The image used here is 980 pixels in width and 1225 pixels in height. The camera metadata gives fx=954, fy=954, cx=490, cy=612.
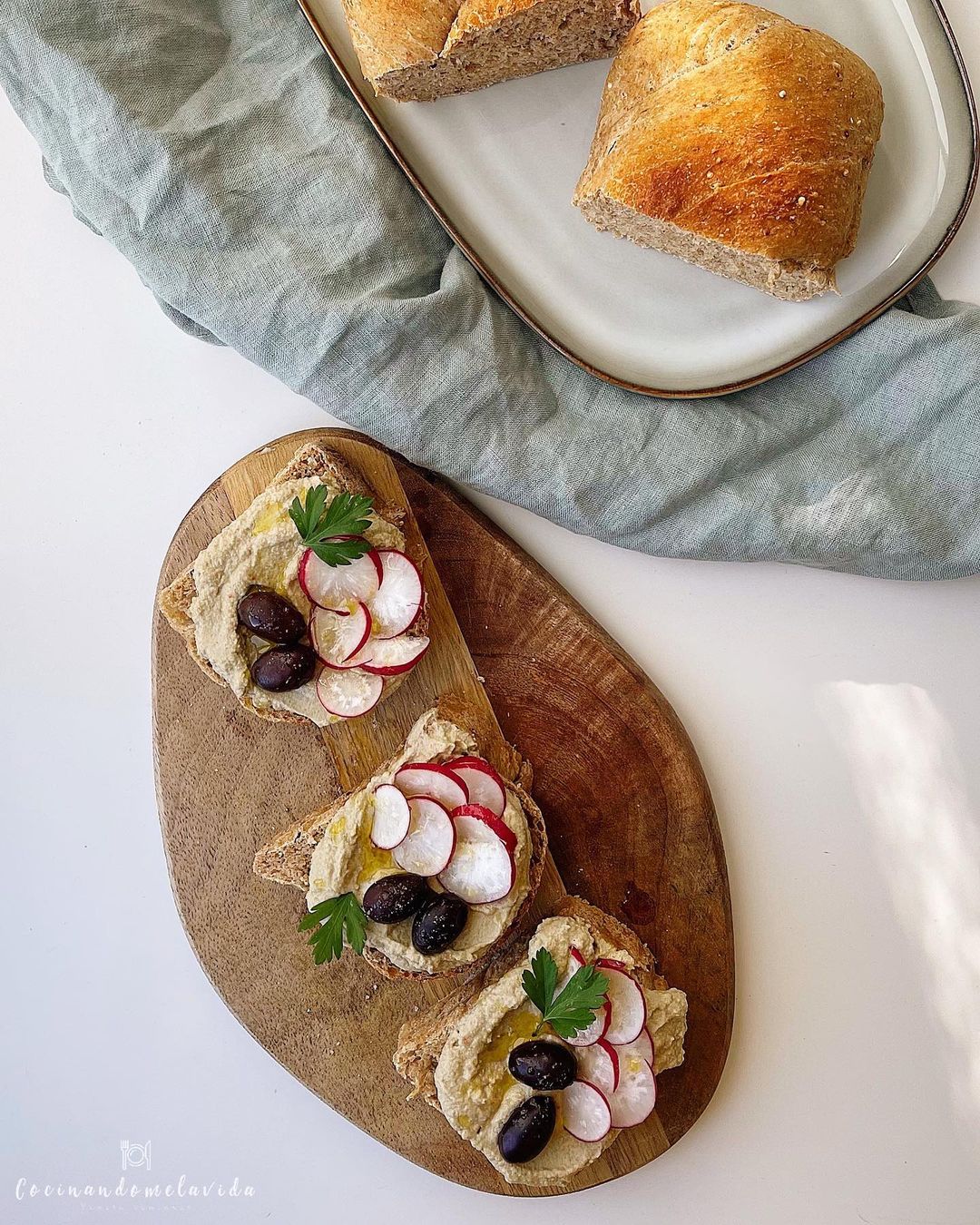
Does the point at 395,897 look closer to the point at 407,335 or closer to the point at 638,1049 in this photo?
the point at 638,1049

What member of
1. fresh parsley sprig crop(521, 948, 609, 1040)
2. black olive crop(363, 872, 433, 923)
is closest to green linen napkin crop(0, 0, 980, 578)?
black olive crop(363, 872, 433, 923)

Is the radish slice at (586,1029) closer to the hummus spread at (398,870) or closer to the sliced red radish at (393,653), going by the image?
the hummus spread at (398,870)

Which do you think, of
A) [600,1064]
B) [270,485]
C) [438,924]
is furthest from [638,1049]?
[270,485]

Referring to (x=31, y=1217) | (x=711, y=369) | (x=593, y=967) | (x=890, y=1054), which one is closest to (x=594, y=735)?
Answer: (x=593, y=967)

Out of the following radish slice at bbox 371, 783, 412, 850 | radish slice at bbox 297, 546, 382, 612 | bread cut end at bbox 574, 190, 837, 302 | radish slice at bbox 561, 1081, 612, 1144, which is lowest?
radish slice at bbox 561, 1081, 612, 1144

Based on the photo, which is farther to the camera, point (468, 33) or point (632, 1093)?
point (632, 1093)

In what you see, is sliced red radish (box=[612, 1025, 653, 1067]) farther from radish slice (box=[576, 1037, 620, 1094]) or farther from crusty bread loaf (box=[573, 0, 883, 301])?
crusty bread loaf (box=[573, 0, 883, 301])
